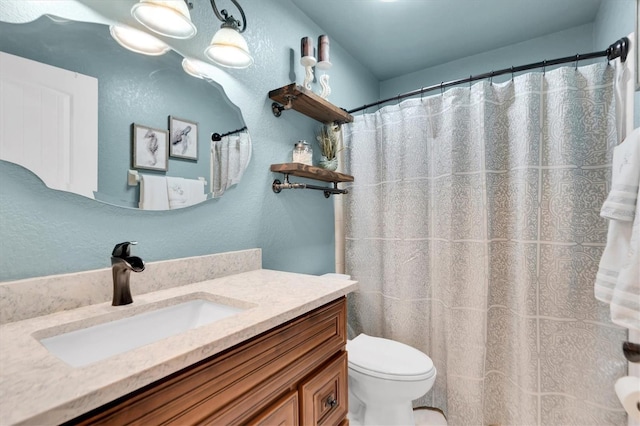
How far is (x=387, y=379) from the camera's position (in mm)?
1311

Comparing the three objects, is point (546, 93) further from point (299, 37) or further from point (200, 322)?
point (200, 322)

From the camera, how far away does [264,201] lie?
1473 mm

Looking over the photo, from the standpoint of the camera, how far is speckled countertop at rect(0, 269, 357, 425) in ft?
1.35

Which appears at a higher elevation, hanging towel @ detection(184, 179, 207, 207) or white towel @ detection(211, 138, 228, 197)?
white towel @ detection(211, 138, 228, 197)

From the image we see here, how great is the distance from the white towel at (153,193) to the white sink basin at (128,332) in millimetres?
366

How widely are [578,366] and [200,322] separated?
1.75m

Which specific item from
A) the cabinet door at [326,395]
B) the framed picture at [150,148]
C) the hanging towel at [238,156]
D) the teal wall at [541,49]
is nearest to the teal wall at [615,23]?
the teal wall at [541,49]

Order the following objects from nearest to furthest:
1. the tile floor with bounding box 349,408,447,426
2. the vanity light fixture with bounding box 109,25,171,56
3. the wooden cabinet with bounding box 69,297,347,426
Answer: the wooden cabinet with bounding box 69,297,347,426 < the vanity light fixture with bounding box 109,25,171,56 < the tile floor with bounding box 349,408,447,426

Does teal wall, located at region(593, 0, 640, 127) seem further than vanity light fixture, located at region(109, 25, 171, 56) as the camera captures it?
Yes

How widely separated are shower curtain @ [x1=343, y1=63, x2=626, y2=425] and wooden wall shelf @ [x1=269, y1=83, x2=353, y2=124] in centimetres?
38

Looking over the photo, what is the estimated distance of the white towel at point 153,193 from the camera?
3.30 feet

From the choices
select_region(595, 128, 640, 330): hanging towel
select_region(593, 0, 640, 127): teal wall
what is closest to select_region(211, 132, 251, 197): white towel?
select_region(595, 128, 640, 330): hanging towel

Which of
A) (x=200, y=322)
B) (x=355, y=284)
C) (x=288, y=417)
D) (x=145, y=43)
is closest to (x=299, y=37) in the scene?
(x=145, y=43)

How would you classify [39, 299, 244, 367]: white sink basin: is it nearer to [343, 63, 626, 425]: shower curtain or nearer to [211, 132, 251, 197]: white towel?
[211, 132, 251, 197]: white towel
